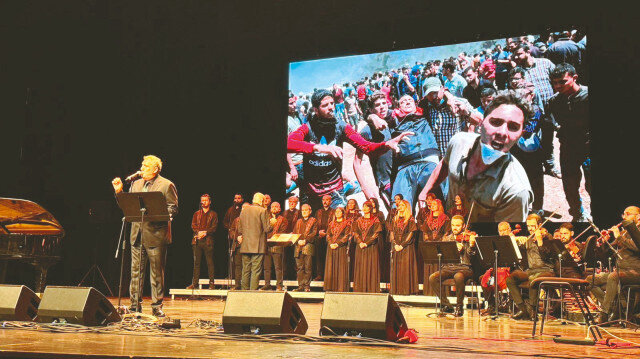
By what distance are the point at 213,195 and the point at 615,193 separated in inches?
326

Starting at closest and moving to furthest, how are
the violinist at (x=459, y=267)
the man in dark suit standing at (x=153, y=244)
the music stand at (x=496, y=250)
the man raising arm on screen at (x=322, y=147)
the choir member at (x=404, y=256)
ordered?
the man in dark suit standing at (x=153, y=244), the music stand at (x=496, y=250), the violinist at (x=459, y=267), the choir member at (x=404, y=256), the man raising arm on screen at (x=322, y=147)

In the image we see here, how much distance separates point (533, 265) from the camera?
8773 mm

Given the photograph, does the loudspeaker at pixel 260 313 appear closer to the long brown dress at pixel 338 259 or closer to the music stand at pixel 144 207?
the music stand at pixel 144 207

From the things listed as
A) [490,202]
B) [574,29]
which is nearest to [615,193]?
[490,202]

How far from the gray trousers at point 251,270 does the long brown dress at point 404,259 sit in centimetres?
276

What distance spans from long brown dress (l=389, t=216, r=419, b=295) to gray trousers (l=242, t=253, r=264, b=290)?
2.76 meters

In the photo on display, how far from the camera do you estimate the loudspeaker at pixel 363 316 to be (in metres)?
4.77

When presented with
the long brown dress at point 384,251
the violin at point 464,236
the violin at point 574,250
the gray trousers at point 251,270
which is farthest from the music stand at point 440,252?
the long brown dress at point 384,251

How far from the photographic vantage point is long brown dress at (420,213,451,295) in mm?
11453

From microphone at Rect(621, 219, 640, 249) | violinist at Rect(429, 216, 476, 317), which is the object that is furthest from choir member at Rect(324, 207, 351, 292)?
microphone at Rect(621, 219, 640, 249)

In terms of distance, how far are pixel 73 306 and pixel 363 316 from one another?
2.46 meters

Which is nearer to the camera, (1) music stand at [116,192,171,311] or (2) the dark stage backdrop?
(1) music stand at [116,192,171,311]

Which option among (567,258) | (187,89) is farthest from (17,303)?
(187,89)

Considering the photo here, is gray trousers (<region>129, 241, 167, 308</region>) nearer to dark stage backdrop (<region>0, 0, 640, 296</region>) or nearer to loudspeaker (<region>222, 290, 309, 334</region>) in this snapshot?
loudspeaker (<region>222, 290, 309, 334</region>)
